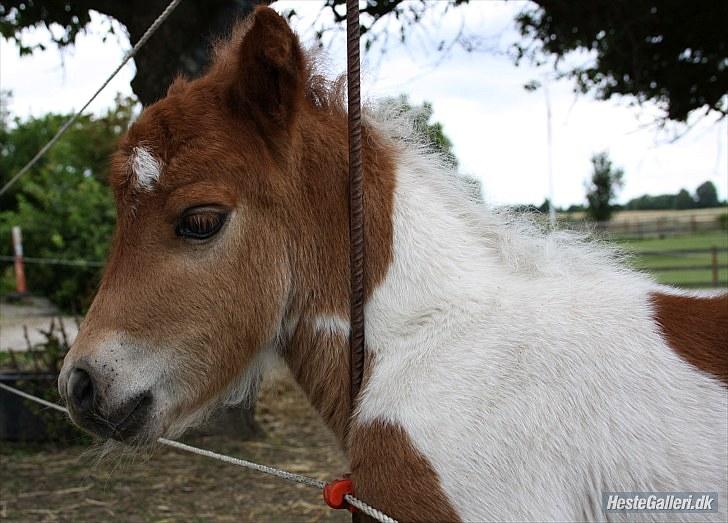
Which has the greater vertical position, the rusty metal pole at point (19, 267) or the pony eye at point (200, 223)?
the pony eye at point (200, 223)

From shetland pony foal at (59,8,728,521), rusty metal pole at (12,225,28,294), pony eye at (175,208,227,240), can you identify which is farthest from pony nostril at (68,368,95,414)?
rusty metal pole at (12,225,28,294)

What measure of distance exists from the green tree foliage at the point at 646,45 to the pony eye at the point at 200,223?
456 cm

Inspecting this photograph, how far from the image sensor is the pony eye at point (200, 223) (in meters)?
1.87

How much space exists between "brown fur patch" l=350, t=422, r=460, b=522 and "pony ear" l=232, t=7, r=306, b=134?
3.08ft

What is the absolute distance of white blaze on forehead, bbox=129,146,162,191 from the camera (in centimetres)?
193

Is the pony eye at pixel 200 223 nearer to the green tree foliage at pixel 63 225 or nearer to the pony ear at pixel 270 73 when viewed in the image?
the pony ear at pixel 270 73

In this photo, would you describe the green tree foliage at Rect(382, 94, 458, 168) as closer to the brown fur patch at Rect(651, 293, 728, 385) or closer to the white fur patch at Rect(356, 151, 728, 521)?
the white fur patch at Rect(356, 151, 728, 521)

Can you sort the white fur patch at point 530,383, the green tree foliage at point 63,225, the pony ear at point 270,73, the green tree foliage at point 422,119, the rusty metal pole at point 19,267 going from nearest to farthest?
1. the white fur patch at point 530,383
2. the pony ear at point 270,73
3. the green tree foliage at point 422,119
4. the rusty metal pole at point 19,267
5. the green tree foliage at point 63,225

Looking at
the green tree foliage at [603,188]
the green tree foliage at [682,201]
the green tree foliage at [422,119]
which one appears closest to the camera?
the green tree foliage at [422,119]

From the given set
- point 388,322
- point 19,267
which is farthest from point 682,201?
point 388,322

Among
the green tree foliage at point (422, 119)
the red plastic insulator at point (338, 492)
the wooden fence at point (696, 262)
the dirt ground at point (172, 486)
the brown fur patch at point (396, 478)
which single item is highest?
the green tree foliage at point (422, 119)

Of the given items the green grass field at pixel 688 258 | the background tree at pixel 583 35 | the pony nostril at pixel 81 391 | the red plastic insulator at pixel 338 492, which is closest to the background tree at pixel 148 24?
the background tree at pixel 583 35

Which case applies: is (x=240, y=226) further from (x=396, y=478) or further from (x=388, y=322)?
(x=396, y=478)

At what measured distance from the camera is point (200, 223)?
6.14 feet
